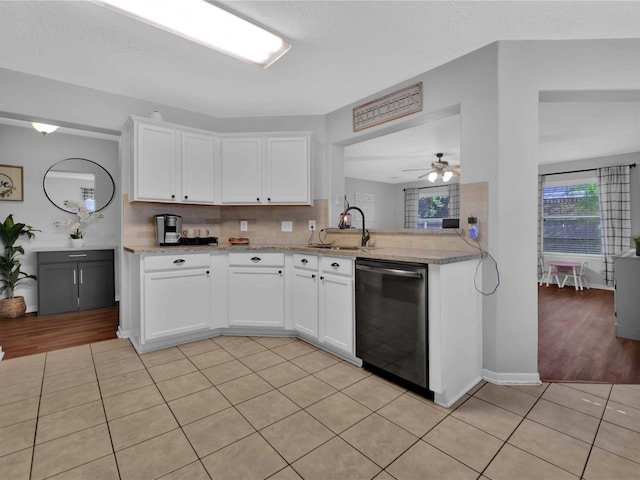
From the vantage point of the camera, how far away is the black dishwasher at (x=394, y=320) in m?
1.98

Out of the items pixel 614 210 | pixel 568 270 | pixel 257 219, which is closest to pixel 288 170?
pixel 257 219

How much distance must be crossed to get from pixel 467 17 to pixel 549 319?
137 inches

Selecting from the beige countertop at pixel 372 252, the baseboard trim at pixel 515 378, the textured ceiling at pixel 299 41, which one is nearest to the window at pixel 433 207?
the textured ceiling at pixel 299 41

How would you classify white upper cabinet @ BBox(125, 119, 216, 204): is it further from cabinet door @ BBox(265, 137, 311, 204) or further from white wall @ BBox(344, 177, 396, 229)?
white wall @ BBox(344, 177, 396, 229)

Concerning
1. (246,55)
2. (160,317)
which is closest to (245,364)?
(160,317)

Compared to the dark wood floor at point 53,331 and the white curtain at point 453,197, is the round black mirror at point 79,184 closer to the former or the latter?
the dark wood floor at point 53,331

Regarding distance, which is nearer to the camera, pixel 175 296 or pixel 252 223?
pixel 175 296

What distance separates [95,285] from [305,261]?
3.23 m

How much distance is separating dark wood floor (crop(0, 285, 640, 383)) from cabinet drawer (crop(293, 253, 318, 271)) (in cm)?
190

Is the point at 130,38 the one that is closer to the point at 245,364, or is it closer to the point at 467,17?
the point at 467,17

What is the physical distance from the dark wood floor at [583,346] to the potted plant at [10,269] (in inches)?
220

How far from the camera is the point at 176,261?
2.82 m

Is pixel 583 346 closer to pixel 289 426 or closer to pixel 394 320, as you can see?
pixel 394 320

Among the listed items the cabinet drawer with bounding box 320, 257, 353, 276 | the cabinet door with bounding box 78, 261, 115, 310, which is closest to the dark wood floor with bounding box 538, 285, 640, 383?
the cabinet drawer with bounding box 320, 257, 353, 276
